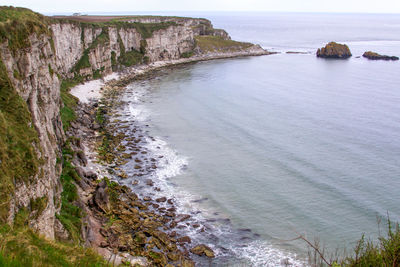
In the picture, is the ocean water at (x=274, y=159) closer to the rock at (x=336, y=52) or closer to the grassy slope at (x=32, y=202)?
the grassy slope at (x=32, y=202)

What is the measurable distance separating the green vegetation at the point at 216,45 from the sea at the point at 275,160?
53.9 meters

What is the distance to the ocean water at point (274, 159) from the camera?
2859 cm

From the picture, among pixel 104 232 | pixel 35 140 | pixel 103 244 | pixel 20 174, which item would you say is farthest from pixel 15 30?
pixel 103 244

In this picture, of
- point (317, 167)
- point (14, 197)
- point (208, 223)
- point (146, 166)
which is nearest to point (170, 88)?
point (146, 166)

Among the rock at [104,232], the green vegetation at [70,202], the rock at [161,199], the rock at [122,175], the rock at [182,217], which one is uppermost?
the green vegetation at [70,202]

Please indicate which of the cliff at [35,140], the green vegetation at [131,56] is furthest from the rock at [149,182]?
the green vegetation at [131,56]

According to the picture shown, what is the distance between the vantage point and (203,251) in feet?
85.4

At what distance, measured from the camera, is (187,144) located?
47188mm

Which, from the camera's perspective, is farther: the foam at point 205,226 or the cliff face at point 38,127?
the foam at point 205,226

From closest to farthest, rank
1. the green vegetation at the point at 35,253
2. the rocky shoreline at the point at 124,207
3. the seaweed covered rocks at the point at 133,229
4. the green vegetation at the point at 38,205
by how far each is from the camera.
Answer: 1. the green vegetation at the point at 35,253
2. the green vegetation at the point at 38,205
3. the seaweed covered rocks at the point at 133,229
4. the rocky shoreline at the point at 124,207

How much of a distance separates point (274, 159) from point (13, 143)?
96.1 ft

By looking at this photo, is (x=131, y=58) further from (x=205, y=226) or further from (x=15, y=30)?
(x=205, y=226)

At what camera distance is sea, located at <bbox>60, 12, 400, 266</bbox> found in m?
28.3

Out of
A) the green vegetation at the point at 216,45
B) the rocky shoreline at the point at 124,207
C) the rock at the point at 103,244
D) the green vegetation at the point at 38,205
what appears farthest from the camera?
the green vegetation at the point at 216,45
